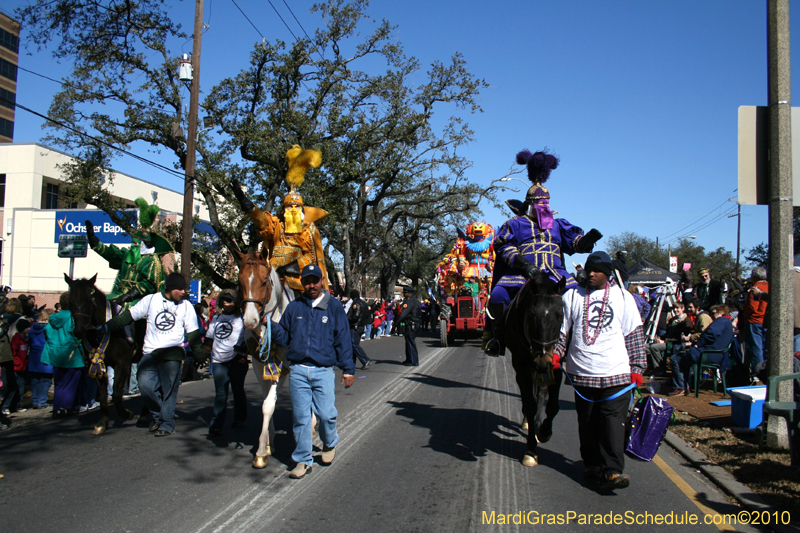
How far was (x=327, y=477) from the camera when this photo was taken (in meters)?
5.48

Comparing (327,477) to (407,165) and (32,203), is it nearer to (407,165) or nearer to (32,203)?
(407,165)

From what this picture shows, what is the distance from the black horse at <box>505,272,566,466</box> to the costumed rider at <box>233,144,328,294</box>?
2.15m

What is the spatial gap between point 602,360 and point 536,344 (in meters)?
0.60

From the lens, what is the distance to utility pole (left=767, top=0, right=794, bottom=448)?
6352mm

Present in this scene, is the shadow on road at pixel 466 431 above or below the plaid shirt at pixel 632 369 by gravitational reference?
below

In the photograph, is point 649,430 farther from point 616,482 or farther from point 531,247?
point 531,247

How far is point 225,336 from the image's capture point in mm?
7133

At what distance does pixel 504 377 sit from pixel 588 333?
302 inches

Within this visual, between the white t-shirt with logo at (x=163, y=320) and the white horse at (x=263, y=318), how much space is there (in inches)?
65.2

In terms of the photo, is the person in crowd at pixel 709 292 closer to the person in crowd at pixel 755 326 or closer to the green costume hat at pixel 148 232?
the person in crowd at pixel 755 326

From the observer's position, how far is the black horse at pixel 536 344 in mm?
5313

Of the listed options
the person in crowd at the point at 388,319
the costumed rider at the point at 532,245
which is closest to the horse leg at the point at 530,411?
the costumed rider at the point at 532,245

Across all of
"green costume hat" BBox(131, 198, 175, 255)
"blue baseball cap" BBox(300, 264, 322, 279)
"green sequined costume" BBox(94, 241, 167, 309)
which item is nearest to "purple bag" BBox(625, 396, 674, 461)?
"blue baseball cap" BBox(300, 264, 322, 279)

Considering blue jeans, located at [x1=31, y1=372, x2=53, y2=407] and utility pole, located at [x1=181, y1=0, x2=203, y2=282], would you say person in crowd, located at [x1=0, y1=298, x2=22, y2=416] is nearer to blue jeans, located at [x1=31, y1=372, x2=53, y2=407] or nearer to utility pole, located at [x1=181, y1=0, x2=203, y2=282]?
blue jeans, located at [x1=31, y1=372, x2=53, y2=407]
